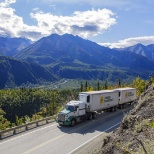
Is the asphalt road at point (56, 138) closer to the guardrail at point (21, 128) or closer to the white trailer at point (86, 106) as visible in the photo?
the white trailer at point (86, 106)

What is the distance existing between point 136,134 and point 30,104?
15148 cm

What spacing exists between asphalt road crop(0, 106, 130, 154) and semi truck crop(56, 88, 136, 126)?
Result: 37.8 inches

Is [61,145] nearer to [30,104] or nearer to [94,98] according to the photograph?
[94,98]

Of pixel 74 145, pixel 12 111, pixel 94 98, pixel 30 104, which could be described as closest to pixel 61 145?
pixel 74 145

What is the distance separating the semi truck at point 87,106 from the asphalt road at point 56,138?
0.96 meters

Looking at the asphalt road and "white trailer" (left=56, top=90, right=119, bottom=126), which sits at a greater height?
"white trailer" (left=56, top=90, right=119, bottom=126)

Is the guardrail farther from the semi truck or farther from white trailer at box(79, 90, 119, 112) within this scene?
white trailer at box(79, 90, 119, 112)

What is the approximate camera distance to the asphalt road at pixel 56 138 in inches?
936

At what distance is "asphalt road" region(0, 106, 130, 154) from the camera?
2378 cm

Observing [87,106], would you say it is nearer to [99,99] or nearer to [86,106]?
[86,106]

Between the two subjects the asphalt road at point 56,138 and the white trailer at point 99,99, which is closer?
the asphalt road at point 56,138

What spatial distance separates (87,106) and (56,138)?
10.2 meters

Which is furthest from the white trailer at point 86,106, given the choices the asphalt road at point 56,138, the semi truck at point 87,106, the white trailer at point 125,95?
the white trailer at point 125,95

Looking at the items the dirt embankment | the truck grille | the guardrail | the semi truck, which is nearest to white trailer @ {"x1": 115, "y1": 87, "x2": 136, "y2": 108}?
the semi truck
